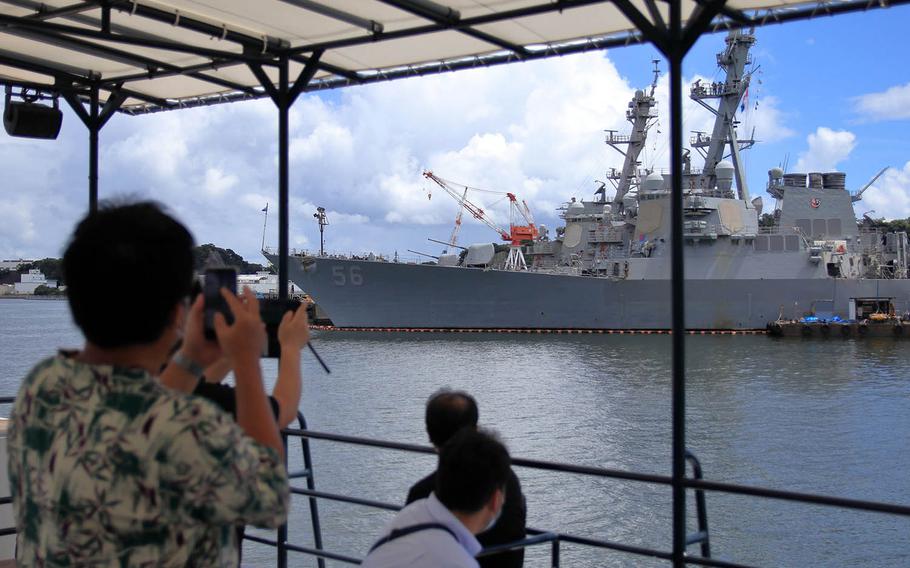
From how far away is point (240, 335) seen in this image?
123 centimetres

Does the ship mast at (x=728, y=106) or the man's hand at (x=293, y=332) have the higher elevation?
the ship mast at (x=728, y=106)

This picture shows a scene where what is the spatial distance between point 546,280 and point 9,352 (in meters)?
22.5

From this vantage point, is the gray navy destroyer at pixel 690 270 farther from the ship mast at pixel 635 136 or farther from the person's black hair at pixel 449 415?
the person's black hair at pixel 449 415

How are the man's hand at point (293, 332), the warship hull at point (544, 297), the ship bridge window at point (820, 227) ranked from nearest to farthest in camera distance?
the man's hand at point (293, 332) → the warship hull at point (544, 297) → the ship bridge window at point (820, 227)

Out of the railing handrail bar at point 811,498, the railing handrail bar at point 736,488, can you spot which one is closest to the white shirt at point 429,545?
the railing handrail bar at point 736,488

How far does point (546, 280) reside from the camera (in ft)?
128

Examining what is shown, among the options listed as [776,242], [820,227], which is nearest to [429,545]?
[776,242]

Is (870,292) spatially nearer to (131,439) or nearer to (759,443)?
(759,443)

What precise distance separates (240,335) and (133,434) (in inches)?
8.2

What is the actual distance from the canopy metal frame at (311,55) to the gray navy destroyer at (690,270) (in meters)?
32.4

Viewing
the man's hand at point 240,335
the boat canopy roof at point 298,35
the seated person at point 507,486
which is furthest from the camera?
the boat canopy roof at point 298,35

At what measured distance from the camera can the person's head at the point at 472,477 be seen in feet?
5.37

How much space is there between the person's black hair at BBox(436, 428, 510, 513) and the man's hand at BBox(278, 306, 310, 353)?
1.21 feet

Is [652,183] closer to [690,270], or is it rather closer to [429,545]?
[690,270]
